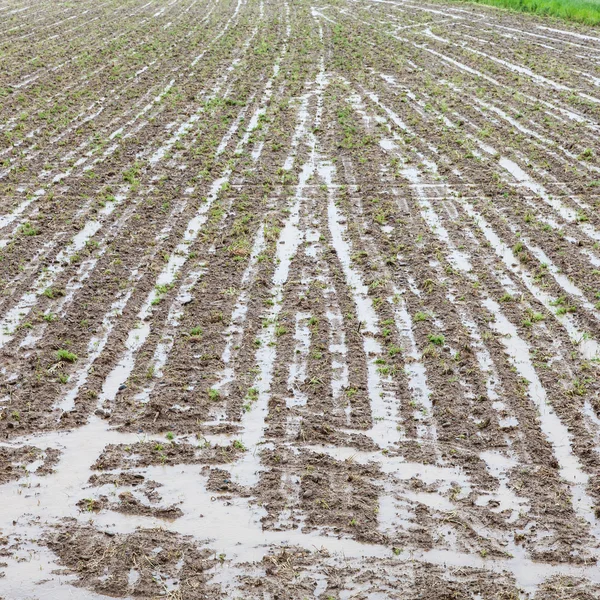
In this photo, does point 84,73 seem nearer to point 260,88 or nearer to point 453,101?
point 260,88

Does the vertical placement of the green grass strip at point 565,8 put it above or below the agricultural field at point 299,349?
above

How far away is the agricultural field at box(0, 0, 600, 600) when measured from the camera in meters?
6.09

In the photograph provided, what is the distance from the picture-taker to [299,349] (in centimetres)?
869

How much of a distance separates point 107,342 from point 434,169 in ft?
24.7

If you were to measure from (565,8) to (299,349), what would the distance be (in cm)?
2836

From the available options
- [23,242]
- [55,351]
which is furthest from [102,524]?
[23,242]

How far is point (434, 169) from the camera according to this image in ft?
47.3

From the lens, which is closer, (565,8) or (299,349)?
(299,349)

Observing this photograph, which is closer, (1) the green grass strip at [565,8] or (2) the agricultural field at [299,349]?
(2) the agricultural field at [299,349]

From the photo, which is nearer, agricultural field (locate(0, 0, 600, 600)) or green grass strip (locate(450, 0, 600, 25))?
agricultural field (locate(0, 0, 600, 600))

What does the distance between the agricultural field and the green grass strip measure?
47.7 ft

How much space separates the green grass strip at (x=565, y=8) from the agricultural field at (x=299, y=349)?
14544 millimetres

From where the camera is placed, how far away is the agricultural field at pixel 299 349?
609 centimetres

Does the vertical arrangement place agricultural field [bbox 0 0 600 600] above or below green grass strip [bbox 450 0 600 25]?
below
